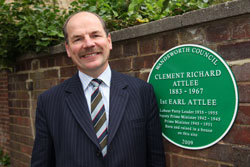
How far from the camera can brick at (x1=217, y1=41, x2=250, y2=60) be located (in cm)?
148

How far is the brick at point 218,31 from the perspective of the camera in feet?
5.14

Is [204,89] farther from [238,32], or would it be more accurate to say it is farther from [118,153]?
[118,153]

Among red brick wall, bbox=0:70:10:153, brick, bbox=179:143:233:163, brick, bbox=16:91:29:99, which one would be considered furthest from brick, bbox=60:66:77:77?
red brick wall, bbox=0:70:10:153

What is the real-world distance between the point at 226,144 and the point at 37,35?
8.26 ft

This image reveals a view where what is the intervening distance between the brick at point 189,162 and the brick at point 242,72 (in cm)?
61

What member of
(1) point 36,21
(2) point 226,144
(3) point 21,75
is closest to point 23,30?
(1) point 36,21

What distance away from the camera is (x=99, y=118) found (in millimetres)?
1756

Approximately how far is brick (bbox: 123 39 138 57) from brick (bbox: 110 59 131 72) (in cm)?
6

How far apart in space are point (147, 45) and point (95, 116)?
2.47 ft

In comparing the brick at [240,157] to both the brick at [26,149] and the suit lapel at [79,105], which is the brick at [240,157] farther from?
the brick at [26,149]

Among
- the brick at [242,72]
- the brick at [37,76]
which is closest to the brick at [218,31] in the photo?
the brick at [242,72]

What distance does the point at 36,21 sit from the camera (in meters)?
3.06

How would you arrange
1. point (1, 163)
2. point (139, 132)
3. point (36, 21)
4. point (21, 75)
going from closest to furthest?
point (139, 132) → point (36, 21) → point (21, 75) → point (1, 163)

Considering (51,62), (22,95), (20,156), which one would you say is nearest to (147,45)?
(51,62)
